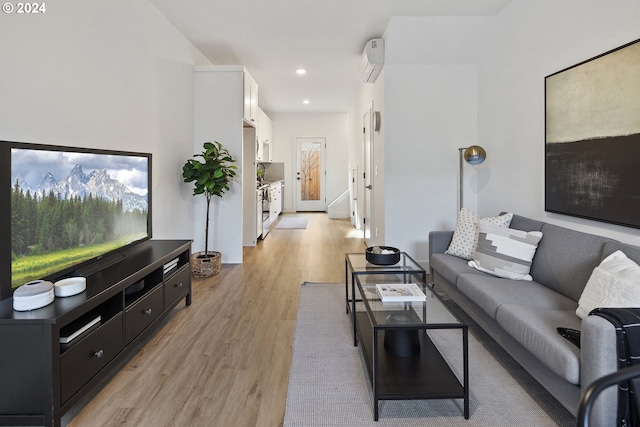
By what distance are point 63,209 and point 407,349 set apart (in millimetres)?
1978

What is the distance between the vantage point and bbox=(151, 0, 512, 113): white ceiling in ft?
11.3

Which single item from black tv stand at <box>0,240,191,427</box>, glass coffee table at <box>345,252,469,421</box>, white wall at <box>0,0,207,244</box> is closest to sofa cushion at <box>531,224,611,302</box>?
→ glass coffee table at <box>345,252,469,421</box>

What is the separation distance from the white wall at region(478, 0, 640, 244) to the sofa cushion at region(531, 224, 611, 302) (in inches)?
8.6

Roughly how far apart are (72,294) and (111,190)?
0.87 metres

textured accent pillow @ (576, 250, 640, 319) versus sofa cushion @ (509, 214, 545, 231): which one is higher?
sofa cushion @ (509, 214, 545, 231)

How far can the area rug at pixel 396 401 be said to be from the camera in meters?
1.64

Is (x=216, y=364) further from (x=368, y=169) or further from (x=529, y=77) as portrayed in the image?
(x=368, y=169)

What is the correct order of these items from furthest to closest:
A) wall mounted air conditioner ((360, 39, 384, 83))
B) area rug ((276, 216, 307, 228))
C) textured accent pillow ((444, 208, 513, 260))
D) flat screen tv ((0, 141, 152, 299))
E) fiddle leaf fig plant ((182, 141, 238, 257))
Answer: area rug ((276, 216, 307, 228)) → wall mounted air conditioner ((360, 39, 384, 83)) → fiddle leaf fig plant ((182, 141, 238, 257)) → textured accent pillow ((444, 208, 513, 260)) → flat screen tv ((0, 141, 152, 299))

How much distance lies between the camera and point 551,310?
1.94 metres

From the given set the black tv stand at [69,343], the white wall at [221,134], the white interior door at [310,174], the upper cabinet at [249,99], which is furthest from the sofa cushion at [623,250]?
the white interior door at [310,174]

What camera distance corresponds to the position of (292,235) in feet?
22.0

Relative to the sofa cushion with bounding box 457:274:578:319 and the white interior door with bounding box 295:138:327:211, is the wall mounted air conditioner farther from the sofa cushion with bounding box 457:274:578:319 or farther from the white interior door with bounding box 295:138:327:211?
the white interior door with bounding box 295:138:327:211

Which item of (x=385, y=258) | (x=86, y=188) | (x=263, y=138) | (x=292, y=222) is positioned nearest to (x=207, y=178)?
(x=86, y=188)

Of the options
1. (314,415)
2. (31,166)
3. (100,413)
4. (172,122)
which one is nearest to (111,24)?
(172,122)
